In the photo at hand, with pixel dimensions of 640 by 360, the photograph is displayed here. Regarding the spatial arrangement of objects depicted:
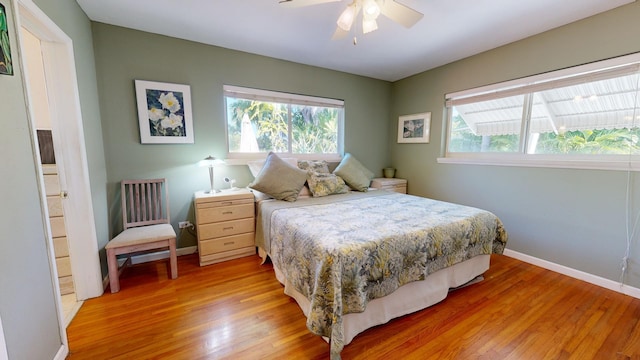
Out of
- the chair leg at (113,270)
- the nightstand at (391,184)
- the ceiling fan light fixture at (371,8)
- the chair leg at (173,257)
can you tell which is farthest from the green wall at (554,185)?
the chair leg at (113,270)

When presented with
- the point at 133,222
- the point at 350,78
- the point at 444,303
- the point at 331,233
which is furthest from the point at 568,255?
the point at 133,222

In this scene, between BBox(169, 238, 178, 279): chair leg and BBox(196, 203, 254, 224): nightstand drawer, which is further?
BBox(196, 203, 254, 224): nightstand drawer

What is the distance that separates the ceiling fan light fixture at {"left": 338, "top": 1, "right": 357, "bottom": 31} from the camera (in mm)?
1640

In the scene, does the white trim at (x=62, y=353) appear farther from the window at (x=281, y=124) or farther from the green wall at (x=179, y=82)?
the window at (x=281, y=124)

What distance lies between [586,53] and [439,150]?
1.68m

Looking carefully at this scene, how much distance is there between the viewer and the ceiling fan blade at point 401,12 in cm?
159

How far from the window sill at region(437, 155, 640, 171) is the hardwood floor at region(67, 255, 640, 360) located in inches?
44.1

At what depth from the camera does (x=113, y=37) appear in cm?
238

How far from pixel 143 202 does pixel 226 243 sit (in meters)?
0.96

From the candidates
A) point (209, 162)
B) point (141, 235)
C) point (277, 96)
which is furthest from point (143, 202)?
point (277, 96)

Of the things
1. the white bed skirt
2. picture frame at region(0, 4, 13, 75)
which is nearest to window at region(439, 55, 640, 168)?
the white bed skirt

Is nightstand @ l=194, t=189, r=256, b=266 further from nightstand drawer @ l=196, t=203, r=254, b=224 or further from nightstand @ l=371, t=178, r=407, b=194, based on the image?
nightstand @ l=371, t=178, r=407, b=194

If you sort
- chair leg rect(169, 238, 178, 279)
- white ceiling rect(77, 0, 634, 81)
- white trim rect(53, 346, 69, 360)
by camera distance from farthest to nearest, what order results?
chair leg rect(169, 238, 178, 279), white ceiling rect(77, 0, 634, 81), white trim rect(53, 346, 69, 360)

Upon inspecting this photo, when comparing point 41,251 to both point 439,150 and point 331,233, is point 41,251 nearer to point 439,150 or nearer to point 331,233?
point 331,233
